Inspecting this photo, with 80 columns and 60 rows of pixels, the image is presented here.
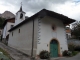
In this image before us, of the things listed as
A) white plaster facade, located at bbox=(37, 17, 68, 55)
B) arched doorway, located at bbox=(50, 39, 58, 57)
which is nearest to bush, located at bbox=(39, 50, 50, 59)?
white plaster facade, located at bbox=(37, 17, 68, 55)

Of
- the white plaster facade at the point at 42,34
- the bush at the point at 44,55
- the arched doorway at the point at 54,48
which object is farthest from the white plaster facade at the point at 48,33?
the arched doorway at the point at 54,48

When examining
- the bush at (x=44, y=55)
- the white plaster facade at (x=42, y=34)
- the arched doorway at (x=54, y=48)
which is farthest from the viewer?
the arched doorway at (x=54, y=48)

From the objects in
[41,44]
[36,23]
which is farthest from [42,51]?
[36,23]

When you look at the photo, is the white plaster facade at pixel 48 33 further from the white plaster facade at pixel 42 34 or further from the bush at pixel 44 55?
the bush at pixel 44 55

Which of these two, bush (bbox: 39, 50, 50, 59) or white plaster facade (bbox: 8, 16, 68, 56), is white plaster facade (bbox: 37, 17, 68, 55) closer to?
white plaster facade (bbox: 8, 16, 68, 56)

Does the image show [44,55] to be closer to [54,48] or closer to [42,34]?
[42,34]

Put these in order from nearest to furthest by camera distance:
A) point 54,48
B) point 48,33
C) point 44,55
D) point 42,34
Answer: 1. point 44,55
2. point 42,34
3. point 48,33
4. point 54,48

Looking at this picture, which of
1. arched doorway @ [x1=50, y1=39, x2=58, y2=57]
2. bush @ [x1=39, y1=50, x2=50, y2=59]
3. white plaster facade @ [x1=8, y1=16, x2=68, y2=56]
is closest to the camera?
bush @ [x1=39, y1=50, x2=50, y2=59]

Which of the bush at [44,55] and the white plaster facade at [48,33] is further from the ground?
the white plaster facade at [48,33]

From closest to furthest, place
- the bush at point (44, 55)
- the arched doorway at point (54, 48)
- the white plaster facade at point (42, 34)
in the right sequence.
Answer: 1. the bush at point (44, 55)
2. the white plaster facade at point (42, 34)
3. the arched doorway at point (54, 48)

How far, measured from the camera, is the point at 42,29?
41.9ft

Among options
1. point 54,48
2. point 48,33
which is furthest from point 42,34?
point 54,48

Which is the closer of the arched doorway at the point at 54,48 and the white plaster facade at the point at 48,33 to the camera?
the white plaster facade at the point at 48,33

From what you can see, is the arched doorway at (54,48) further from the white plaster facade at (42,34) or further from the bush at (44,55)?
the bush at (44,55)
